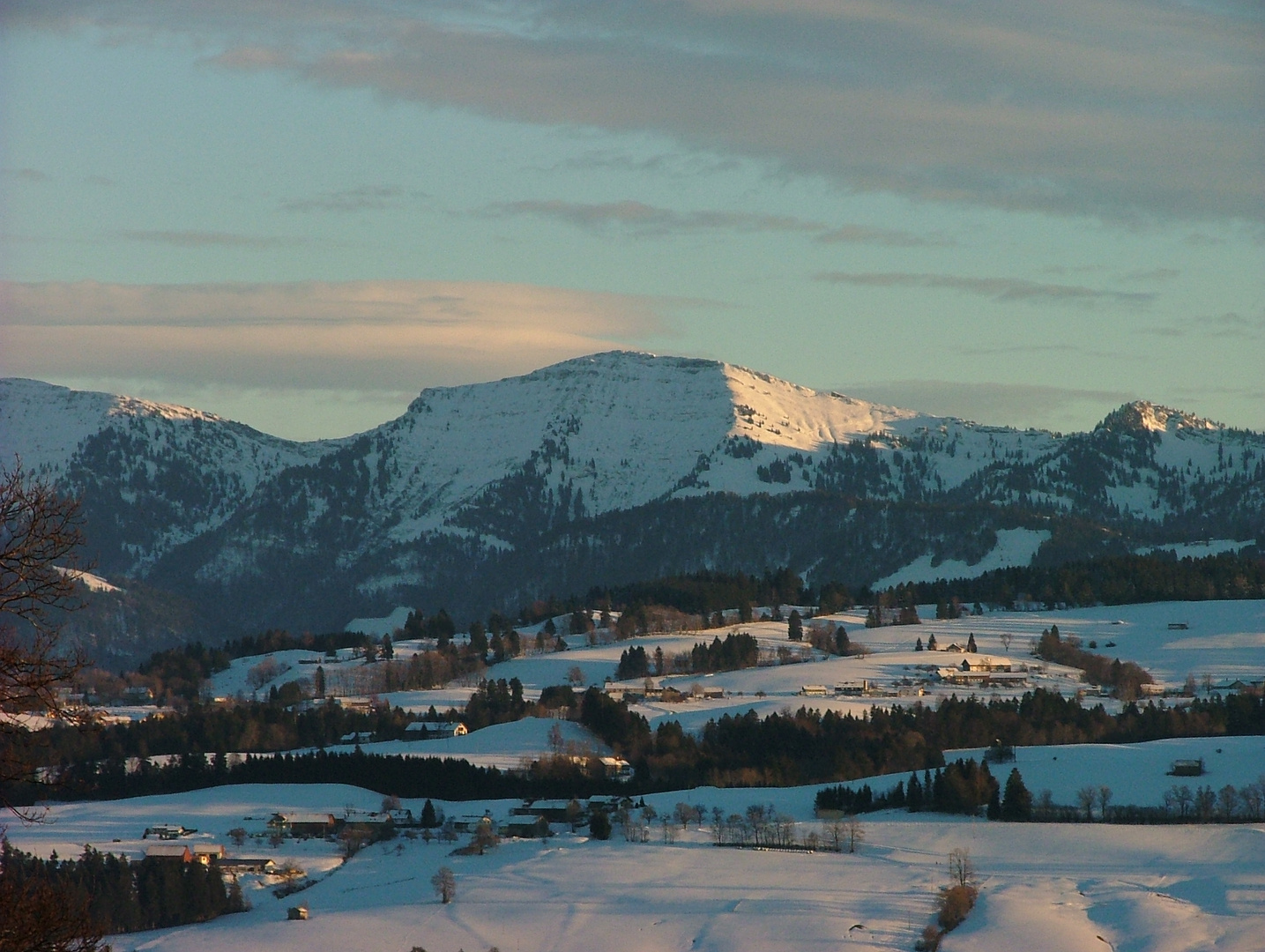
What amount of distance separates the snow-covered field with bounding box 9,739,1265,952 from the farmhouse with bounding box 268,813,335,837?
6.28 ft

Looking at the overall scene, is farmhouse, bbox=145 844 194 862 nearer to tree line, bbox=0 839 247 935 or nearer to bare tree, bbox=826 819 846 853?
tree line, bbox=0 839 247 935

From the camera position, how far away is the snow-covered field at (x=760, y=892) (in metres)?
106

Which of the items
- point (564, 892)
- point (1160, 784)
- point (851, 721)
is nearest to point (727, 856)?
point (564, 892)

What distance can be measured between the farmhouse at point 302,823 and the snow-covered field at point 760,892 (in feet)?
6.28

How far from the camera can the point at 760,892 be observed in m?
117

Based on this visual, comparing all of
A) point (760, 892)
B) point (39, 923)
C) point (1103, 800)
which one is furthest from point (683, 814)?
point (39, 923)

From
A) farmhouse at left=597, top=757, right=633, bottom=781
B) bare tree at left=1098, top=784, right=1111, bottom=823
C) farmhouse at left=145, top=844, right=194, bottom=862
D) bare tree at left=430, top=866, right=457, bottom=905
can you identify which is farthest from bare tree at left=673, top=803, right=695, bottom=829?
farmhouse at left=145, top=844, right=194, bottom=862

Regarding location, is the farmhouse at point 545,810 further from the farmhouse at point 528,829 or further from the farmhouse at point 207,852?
the farmhouse at point 207,852

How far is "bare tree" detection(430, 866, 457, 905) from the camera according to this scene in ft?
388

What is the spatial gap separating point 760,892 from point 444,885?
796 inches

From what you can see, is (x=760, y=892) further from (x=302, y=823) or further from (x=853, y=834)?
(x=302, y=823)

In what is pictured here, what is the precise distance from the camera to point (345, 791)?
17062cm

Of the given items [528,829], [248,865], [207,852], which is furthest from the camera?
[528,829]

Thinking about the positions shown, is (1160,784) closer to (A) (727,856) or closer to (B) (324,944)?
(A) (727,856)
